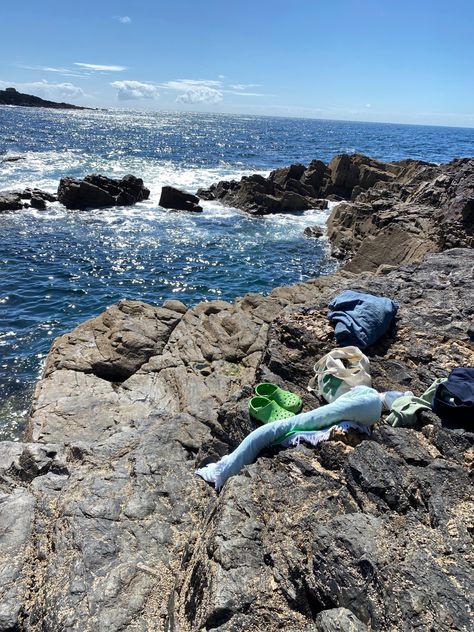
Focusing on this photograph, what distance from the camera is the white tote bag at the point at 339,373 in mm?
6555

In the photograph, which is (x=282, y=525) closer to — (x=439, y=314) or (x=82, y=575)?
(x=82, y=575)

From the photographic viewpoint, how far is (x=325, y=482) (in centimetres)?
519

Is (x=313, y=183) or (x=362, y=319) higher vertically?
(x=362, y=319)

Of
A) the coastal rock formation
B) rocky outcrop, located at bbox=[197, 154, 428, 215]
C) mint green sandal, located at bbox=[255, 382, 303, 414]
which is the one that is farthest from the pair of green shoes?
rocky outcrop, located at bbox=[197, 154, 428, 215]

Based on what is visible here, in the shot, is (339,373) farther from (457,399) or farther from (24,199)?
(24,199)

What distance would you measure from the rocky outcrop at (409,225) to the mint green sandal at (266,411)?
43.6ft

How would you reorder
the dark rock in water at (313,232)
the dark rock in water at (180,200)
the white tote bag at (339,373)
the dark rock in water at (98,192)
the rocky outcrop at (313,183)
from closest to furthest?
the white tote bag at (339,373), the dark rock in water at (313,232), the dark rock in water at (98,192), the dark rock in water at (180,200), the rocky outcrop at (313,183)

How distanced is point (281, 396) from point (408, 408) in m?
1.81

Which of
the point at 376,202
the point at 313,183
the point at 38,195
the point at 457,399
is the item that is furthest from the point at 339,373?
the point at 313,183

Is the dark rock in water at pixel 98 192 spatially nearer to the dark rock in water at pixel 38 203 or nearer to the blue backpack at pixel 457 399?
the dark rock in water at pixel 38 203

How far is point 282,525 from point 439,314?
213 inches

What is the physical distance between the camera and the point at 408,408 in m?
5.82

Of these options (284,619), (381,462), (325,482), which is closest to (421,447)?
(381,462)

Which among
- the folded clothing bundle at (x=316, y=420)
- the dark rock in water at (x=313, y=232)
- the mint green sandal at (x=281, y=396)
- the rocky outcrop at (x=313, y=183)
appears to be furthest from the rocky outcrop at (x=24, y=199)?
the folded clothing bundle at (x=316, y=420)
